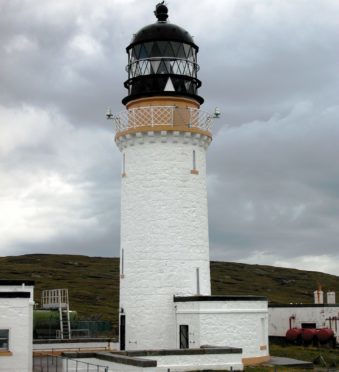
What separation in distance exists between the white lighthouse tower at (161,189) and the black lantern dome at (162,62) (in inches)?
2.0

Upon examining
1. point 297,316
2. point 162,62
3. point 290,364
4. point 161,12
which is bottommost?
point 290,364

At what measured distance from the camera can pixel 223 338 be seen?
29.5 m

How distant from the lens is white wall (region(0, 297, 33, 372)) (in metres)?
26.5

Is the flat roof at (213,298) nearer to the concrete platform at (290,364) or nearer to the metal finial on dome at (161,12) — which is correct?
the concrete platform at (290,364)

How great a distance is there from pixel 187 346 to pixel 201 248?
16.5 feet

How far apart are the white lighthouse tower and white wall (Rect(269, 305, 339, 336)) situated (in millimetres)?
14855

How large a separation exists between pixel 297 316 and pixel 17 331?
24940 millimetres

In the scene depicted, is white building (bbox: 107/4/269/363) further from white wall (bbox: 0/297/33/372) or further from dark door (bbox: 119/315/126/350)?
white wall (bbox: 0/297/33/372)

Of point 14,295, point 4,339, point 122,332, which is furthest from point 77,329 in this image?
point 14,295

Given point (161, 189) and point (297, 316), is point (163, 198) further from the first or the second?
point (297, 316)

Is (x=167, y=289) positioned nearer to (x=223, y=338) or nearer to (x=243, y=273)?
(x=223, y=338)

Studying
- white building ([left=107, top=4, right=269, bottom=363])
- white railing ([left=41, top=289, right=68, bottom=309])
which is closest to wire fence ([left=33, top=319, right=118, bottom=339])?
white railing ([left=41, top=289, right=68, bottom=309])

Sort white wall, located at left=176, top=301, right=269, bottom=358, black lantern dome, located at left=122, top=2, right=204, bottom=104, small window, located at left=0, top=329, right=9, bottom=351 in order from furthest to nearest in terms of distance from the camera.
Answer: black lantern dome, located at left=122, top=2, right=204, bottom=104 < white wall, located at left=176, top=301, right=269, bottom=358 < small window, located at left=0, top=329, right=9, bottom=351

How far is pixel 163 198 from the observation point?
105ft
